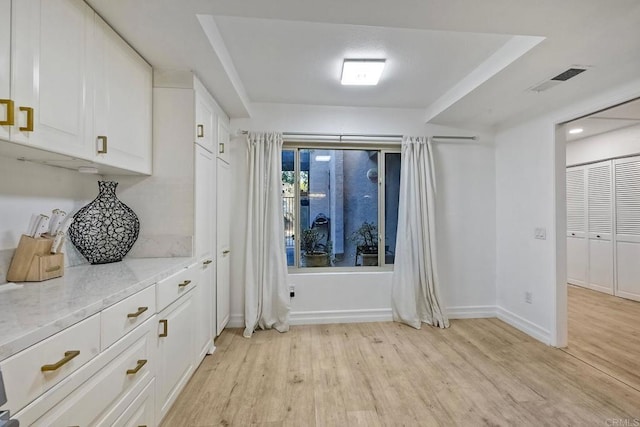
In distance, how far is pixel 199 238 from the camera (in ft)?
7.10

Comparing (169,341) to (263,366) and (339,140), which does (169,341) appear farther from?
(339,140)

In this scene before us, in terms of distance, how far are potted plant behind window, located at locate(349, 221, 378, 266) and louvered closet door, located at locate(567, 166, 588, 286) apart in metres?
3.81

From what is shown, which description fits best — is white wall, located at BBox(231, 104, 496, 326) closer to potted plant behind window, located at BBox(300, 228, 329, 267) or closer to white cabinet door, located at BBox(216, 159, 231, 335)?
white cabinet door, located at BBox(216, 159, 231, 335)

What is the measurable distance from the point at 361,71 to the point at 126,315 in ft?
7.53

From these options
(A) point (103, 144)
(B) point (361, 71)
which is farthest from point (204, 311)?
(B) point (361, 71)

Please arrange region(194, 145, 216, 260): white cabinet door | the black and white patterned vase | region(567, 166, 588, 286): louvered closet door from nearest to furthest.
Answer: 1. the black and white patterned vase
2. region(194, 145, 216, 260): white cabinet door
3. region(567, 166, 588, 286): louvered closet door

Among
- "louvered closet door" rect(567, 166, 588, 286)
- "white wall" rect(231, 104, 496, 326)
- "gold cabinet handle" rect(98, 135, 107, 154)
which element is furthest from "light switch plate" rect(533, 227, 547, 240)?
"gold cabinet handle" rect(98, 135, 107, 154)

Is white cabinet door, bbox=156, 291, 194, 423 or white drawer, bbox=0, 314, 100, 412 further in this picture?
white cabinet door, bbox=156, 291, 194, 423

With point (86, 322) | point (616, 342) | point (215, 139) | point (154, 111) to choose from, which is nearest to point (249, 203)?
point (215, 139)

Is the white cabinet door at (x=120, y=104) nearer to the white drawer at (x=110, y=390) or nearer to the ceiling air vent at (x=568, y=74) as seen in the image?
the white drawer at (x=110, y=390)

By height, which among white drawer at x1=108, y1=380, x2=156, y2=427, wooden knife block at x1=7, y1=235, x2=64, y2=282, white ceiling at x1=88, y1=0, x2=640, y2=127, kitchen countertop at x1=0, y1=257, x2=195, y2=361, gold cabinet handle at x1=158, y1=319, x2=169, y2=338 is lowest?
white drawer at x1=108, y1=380, x2=156, y2=427

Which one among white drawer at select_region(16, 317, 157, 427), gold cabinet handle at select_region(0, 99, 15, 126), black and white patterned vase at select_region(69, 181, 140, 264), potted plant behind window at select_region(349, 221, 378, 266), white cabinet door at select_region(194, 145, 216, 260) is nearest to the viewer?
white drawer at select_region(16, 317, 157, 427)

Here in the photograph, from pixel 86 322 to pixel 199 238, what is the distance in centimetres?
119

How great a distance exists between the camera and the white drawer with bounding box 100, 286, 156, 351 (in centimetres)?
110
